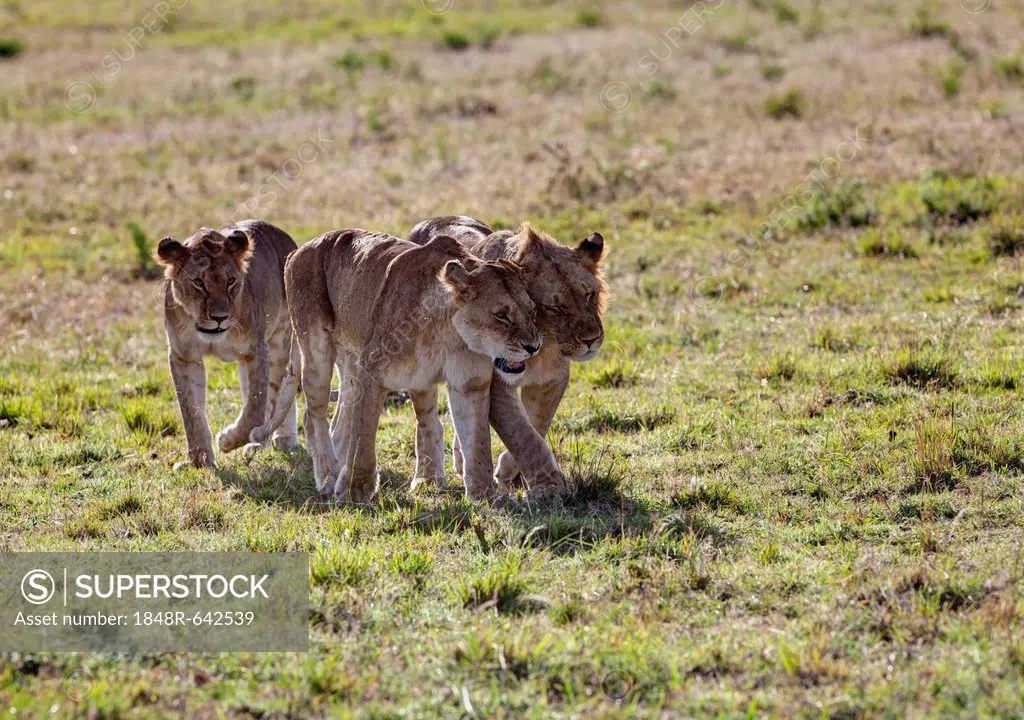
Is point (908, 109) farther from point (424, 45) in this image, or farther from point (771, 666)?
point (771, 666)

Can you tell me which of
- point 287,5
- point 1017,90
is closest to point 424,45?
point 287,5

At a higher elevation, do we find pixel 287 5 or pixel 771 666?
pixel 287 5

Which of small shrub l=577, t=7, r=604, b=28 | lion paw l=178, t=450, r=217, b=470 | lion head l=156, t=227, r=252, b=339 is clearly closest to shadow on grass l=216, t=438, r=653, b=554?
lion paw l=178, t=450, r=217, b=470

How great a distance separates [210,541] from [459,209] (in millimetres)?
9290

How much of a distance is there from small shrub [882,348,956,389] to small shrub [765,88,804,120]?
11122 mm

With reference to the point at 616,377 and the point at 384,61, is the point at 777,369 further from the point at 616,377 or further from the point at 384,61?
the point at 384,61

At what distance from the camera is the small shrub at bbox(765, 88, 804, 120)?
20.0 meters

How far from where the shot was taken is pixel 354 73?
26.4 metres

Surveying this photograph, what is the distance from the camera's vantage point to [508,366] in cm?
724

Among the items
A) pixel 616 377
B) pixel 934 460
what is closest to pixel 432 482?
pixel 616 377

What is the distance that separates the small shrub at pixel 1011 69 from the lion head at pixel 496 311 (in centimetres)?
1623

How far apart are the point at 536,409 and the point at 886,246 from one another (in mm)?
6379

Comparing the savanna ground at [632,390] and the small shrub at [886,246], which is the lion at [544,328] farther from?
the small shrub at [886,246]

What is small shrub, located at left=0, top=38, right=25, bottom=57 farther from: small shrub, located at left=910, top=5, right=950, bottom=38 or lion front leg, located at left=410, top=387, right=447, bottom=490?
lion front leg, located at left=410, top=387, right=447, bottom=490
